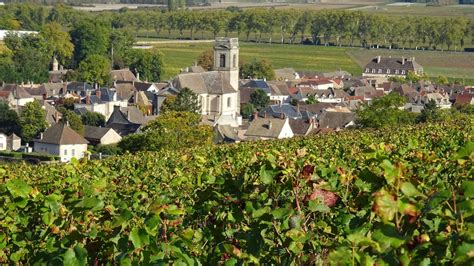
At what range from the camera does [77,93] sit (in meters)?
76.3

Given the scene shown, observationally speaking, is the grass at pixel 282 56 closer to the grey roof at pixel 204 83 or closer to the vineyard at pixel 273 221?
the grey roof at pixel 204 83

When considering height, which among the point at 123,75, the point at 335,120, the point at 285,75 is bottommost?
the point at 285,75

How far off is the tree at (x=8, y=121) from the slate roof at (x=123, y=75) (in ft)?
87.9

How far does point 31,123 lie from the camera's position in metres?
57.1

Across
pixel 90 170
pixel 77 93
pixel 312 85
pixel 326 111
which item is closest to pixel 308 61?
pixel 312 85

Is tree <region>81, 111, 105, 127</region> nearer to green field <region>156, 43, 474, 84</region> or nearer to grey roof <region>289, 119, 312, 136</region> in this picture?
grey roof <region>289, 119, 312, 136</region>

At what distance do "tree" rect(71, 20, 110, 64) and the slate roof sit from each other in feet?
A: 39.0

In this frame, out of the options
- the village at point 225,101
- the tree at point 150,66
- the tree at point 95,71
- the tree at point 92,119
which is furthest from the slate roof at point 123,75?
the tree at point 92,119

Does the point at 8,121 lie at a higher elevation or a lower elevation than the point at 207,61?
higher

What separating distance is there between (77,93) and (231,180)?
7128cm

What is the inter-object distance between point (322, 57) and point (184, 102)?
208 ft

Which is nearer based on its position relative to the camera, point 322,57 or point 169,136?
point 169,136

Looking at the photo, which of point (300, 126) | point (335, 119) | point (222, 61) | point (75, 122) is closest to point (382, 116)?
point (300, 126)

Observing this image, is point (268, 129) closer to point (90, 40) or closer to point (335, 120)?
point (335, 120)
